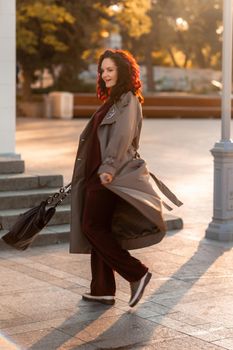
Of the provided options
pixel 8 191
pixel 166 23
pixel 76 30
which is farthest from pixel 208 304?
pixel 166 23

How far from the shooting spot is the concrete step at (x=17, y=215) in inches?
356

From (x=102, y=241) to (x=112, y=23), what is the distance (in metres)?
29.4

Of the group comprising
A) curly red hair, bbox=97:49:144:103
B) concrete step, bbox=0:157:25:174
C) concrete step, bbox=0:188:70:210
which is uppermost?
curly red hair, bbox=97:49:144:103

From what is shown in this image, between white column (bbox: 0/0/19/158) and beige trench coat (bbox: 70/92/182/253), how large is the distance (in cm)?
564

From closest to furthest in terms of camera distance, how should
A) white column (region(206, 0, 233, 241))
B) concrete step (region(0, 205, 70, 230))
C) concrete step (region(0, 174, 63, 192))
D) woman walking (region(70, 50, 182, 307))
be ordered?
woman walking (region(70, 50, 182, 307)) → concrete step (region(0, 205, 70, 230)) → white column (region(206, 0, 233, 241)) → concrete step (region(0, 174, 63, 192))

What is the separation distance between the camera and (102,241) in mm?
6207

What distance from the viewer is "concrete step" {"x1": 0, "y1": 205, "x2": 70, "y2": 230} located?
904cm

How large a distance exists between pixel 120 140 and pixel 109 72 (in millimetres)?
561

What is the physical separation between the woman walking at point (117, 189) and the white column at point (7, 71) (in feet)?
18.5

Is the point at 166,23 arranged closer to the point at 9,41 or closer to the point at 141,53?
the point at 141,53

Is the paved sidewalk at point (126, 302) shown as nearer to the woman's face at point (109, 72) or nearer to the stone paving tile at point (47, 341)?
the stone paving tile at point (47, 341)

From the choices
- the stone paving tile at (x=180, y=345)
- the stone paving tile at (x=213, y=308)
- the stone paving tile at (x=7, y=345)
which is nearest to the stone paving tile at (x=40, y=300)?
the stone paving tile at (x=7, y=345)

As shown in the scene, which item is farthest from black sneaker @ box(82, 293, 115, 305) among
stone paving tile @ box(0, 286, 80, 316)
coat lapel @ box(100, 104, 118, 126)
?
coat lapel @ box(100, 104, 118, 126)

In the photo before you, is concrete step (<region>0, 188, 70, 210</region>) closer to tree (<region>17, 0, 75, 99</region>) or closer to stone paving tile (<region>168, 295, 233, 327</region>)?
stone paving tile (<region>168, 295, 233, 327</region>)
